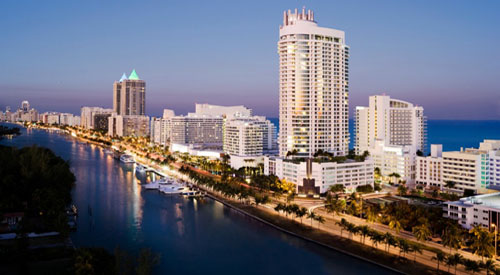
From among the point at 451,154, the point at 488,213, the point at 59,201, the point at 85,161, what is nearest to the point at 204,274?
the point at 59,201

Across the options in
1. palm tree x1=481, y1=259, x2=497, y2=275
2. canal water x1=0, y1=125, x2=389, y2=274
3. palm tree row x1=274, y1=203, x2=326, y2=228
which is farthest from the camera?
palm tree row x1=274, y1=203, x2=326, y2=228

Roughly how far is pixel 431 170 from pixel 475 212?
10587 mm

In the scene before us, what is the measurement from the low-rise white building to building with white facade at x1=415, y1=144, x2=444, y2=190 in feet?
11.3

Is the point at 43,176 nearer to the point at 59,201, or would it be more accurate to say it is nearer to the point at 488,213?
the point at 59,201

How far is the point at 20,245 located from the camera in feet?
46.1

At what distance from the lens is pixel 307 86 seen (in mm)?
29125

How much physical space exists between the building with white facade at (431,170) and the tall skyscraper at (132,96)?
7771 centimetres

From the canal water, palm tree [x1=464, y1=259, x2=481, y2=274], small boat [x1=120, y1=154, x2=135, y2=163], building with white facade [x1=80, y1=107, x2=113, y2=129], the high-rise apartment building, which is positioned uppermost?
building with white facade [x1=80, y1=107, x2=113, y2=129]

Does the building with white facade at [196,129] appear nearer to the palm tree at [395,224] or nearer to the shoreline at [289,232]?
the shoreline at [289,232]

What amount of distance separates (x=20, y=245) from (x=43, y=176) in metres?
8.36

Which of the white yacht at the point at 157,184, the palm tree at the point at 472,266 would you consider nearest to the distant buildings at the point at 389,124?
the white yacht at the point at 157,184

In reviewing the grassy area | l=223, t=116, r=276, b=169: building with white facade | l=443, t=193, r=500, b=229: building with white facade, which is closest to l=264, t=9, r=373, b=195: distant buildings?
l=223, t=116, r=276, b=169: building with white facade

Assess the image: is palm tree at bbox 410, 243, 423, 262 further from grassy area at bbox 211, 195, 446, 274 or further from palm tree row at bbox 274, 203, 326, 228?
palm tree row at bbox 274, 203, 326, 228

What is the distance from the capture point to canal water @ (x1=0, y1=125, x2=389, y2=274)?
14.5 m
